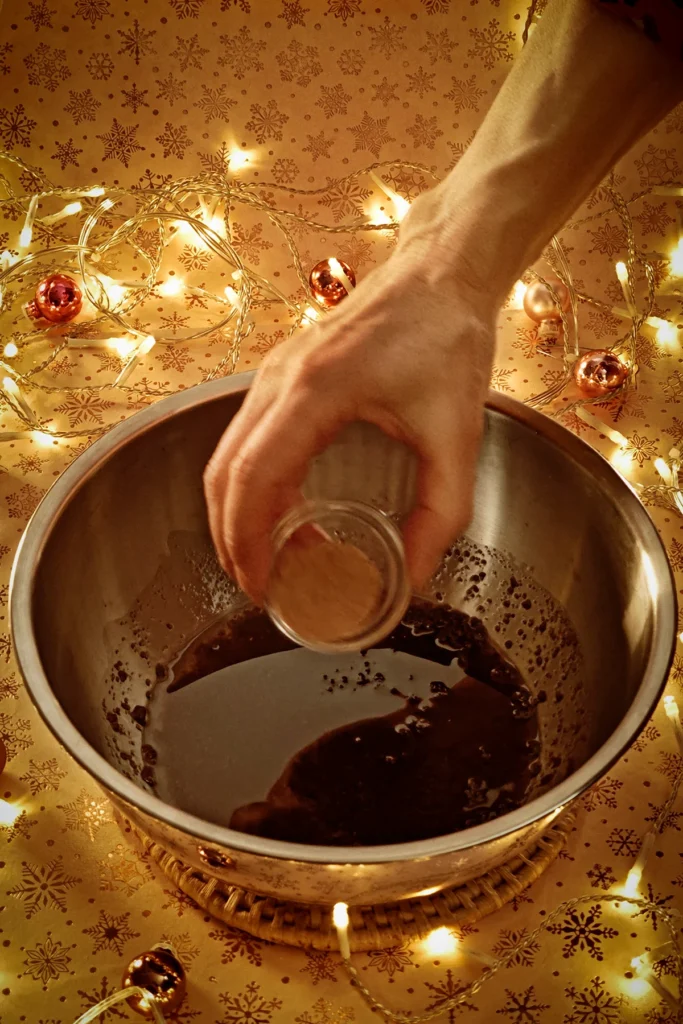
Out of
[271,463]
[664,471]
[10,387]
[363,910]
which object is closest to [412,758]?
[363,910]

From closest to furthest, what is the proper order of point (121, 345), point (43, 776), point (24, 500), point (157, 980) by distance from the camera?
point (157, 980) < point (43, 776) < point (24, 500) < point (121, 345)

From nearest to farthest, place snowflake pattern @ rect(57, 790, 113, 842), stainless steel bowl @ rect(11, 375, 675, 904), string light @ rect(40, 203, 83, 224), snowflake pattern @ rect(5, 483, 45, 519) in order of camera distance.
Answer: stainless steel bowl @ rect(11, 375, 675, 904), snowflake pattern @ rect(57, 790, 113, 842), snowflake pattern @ rect(5, 483, 45, 519), string light @ rect(40, 203, 83, 224)

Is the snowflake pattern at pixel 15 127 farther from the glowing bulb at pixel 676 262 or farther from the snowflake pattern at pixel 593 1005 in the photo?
the snowflake pattern at pixel 593 1005

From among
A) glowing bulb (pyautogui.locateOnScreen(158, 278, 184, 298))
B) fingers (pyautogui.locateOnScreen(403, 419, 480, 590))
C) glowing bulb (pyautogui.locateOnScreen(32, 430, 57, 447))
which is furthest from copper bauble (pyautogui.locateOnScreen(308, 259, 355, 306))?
fingers (pyautogui.locateOnScreen(403, 419, 480, 590))

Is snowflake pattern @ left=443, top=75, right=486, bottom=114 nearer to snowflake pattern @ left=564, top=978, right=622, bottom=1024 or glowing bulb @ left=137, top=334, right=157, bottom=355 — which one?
glowing bulb @ left=137, top=334, right=157, bottom=355

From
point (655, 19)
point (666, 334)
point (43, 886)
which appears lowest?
point (43, 886)

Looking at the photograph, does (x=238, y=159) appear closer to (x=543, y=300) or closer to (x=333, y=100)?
(x=333, y=100)

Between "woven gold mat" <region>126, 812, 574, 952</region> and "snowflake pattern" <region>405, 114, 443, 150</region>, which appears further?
"snowflake pattern" <region>405, 114, 443, 150</region>
